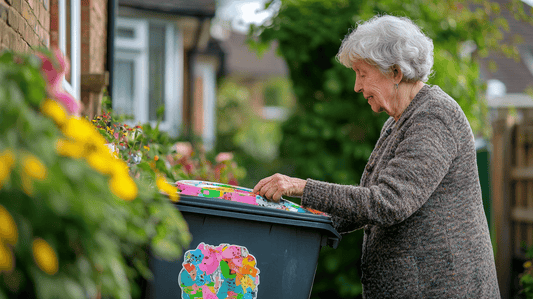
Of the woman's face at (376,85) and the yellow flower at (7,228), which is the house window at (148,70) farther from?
the yellow flower at (7,228)

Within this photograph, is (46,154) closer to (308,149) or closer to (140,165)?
(140,165)

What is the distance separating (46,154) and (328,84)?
3626 millimetres

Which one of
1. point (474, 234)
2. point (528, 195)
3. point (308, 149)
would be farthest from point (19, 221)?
point (528, 195)

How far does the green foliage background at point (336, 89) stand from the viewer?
411 cm

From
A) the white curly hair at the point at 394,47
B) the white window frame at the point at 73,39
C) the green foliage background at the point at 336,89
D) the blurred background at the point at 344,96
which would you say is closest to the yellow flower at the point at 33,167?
the white curly hair at the point at 394,47

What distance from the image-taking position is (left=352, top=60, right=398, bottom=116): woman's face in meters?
1.86

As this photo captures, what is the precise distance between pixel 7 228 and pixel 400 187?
1264 millimetres

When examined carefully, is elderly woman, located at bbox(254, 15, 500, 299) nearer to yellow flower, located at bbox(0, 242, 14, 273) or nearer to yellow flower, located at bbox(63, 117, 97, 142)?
yellow flower, located at bbox(63, 117, 97, 142)

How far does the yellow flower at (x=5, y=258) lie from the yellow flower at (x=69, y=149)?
6.3 inches

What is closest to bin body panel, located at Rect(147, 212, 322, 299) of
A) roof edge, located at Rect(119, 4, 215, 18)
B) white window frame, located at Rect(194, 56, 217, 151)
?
roof edge, located at Rect(119, 4, 215, 18)

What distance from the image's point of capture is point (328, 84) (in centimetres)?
412

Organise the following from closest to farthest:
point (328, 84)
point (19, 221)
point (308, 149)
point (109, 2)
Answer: point (19, 221) < point (109, 2) < point (328, 84) < point (308, 149)

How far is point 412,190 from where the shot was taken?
157 centimetres

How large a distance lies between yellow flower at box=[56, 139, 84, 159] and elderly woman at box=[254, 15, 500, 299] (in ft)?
3.36
